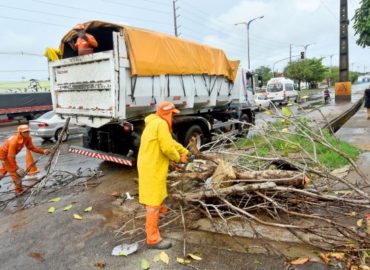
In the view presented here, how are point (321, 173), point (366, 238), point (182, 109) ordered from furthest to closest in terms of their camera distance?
point (182, 109) < point (321, 173) < point (366, 238)

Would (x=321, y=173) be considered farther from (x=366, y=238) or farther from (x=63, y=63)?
(x=63, y=63)

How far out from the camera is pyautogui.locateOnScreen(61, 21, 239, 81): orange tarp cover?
6.85 m

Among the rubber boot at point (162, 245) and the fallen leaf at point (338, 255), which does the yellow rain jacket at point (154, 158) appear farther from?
the fallen leaf at point (338, 255)

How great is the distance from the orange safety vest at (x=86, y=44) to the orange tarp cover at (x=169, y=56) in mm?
1003

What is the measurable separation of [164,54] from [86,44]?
170 centimetres

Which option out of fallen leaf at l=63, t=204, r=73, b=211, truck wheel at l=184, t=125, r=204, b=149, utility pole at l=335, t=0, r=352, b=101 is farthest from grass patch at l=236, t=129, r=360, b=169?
utility pole at l=335, t=0, r=352, b=101

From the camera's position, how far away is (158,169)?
13.2ft

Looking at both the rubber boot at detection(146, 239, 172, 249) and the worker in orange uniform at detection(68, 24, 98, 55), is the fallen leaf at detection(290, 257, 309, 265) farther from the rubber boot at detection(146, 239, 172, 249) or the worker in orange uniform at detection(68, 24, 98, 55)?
the worker in orange uniform at detection(68, 24, 98, 55)

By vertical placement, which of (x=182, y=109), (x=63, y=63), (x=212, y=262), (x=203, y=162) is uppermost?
(x=63, y=63)

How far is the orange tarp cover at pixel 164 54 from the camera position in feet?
22.5

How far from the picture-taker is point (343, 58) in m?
25.5

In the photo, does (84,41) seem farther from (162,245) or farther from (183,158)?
(162,245)

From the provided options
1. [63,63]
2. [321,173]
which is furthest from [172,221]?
[63,63]

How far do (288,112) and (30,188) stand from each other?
488 cm
